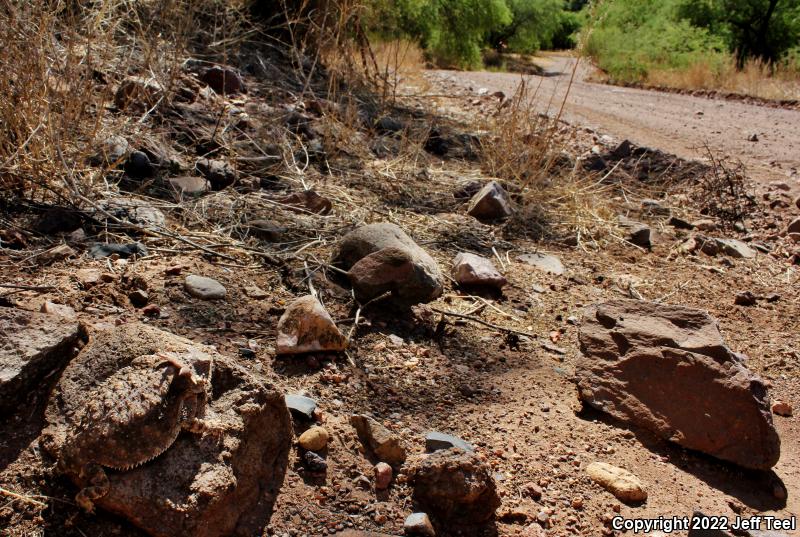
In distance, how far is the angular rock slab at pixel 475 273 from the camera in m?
2.95

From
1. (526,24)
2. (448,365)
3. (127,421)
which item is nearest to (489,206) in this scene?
(448,365)

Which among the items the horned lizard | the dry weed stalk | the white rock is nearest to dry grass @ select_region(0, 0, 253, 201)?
the white rock

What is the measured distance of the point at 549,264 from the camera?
3.41m

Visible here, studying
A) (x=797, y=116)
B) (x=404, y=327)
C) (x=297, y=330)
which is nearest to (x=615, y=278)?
(x=404, y=327)

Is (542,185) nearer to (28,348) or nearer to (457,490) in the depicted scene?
(457,490)

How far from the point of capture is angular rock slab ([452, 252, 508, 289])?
2.95 metres

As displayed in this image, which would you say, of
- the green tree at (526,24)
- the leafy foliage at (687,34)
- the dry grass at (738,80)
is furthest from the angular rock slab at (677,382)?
the green tree at (526,24)

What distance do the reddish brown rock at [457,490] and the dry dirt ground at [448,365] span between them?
0.04m

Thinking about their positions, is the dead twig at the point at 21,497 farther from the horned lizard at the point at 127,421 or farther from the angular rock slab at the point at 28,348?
the angular rock slab at the point at 28,348

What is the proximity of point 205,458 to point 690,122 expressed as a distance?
7272mm

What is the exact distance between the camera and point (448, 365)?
7.77 feet

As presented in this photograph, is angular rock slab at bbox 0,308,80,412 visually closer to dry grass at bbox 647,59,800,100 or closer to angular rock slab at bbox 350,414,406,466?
angular rock slab at bbox 350,414,406,466

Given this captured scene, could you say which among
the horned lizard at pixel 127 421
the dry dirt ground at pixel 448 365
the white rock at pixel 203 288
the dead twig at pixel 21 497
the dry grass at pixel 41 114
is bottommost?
the dry dirt ground at pixel 448 365

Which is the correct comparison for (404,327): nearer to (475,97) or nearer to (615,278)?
(615,278)
